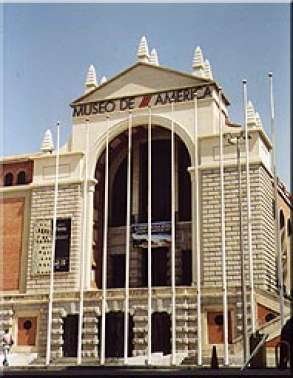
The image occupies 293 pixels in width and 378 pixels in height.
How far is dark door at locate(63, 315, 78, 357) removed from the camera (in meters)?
31.9

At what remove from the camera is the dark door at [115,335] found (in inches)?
1222

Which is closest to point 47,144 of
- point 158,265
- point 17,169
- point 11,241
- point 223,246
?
point 17,169

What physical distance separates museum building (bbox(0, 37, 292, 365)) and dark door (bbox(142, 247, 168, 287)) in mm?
59

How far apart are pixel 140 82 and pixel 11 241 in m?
11.3

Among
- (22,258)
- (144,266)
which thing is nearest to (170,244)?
(144,266)

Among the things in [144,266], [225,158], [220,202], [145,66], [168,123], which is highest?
[145,66]

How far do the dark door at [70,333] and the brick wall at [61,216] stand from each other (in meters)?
1.59

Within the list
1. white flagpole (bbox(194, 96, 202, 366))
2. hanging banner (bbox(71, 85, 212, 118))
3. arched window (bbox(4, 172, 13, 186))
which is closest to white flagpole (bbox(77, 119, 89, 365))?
hanging banner (bbox(71, 85, 212, 118))

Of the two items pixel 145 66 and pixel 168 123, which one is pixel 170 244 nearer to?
pixel 168 123

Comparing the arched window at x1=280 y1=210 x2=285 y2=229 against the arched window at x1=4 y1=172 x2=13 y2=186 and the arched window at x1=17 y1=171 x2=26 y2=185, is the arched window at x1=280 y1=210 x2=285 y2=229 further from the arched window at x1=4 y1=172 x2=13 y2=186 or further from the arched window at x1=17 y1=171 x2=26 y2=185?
the arched window at x1=4 y1=172 x2=13 y2=186

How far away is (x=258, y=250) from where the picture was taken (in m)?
30.4

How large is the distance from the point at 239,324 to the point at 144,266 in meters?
7.53

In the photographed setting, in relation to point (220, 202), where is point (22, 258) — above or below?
below

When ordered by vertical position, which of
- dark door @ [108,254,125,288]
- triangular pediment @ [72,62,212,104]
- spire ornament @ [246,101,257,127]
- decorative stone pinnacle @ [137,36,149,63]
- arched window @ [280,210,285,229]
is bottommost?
dark door @ [108,254,125,288]
